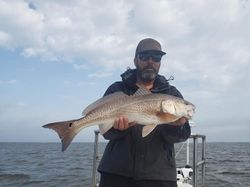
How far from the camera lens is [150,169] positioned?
4.95 metres

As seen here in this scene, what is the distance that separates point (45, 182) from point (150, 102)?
2083cm

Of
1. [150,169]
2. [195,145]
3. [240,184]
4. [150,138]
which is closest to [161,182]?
[150,169]

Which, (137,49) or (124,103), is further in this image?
(137,49)

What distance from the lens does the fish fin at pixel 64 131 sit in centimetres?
496

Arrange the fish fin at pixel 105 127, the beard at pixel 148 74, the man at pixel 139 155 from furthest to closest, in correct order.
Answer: the beard at pixel 148 74 → the fish fin at pixel 105 127 → the man at pixel 139 155

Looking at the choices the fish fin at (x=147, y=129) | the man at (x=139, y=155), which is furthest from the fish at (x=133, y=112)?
the man at (x=139, y=155)

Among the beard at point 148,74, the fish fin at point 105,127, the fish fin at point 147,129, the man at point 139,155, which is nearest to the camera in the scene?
the fish fin at point 147,129

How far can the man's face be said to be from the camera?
546 cm

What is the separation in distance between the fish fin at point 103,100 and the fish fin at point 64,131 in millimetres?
326

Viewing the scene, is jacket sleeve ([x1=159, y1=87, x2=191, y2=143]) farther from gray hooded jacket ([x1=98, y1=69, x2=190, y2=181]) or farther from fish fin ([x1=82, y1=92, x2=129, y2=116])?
fish fin ([x1=82, y1=92, x2=129, y2=116])

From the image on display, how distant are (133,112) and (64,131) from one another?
2.97 ft

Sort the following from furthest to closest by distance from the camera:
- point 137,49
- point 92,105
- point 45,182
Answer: point 45,182
point 137,49
point 92,105

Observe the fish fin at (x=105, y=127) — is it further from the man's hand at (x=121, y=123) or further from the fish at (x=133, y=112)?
the man's hand at (x=121, y=123)

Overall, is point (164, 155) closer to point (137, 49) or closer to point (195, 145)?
point (137, 49)
